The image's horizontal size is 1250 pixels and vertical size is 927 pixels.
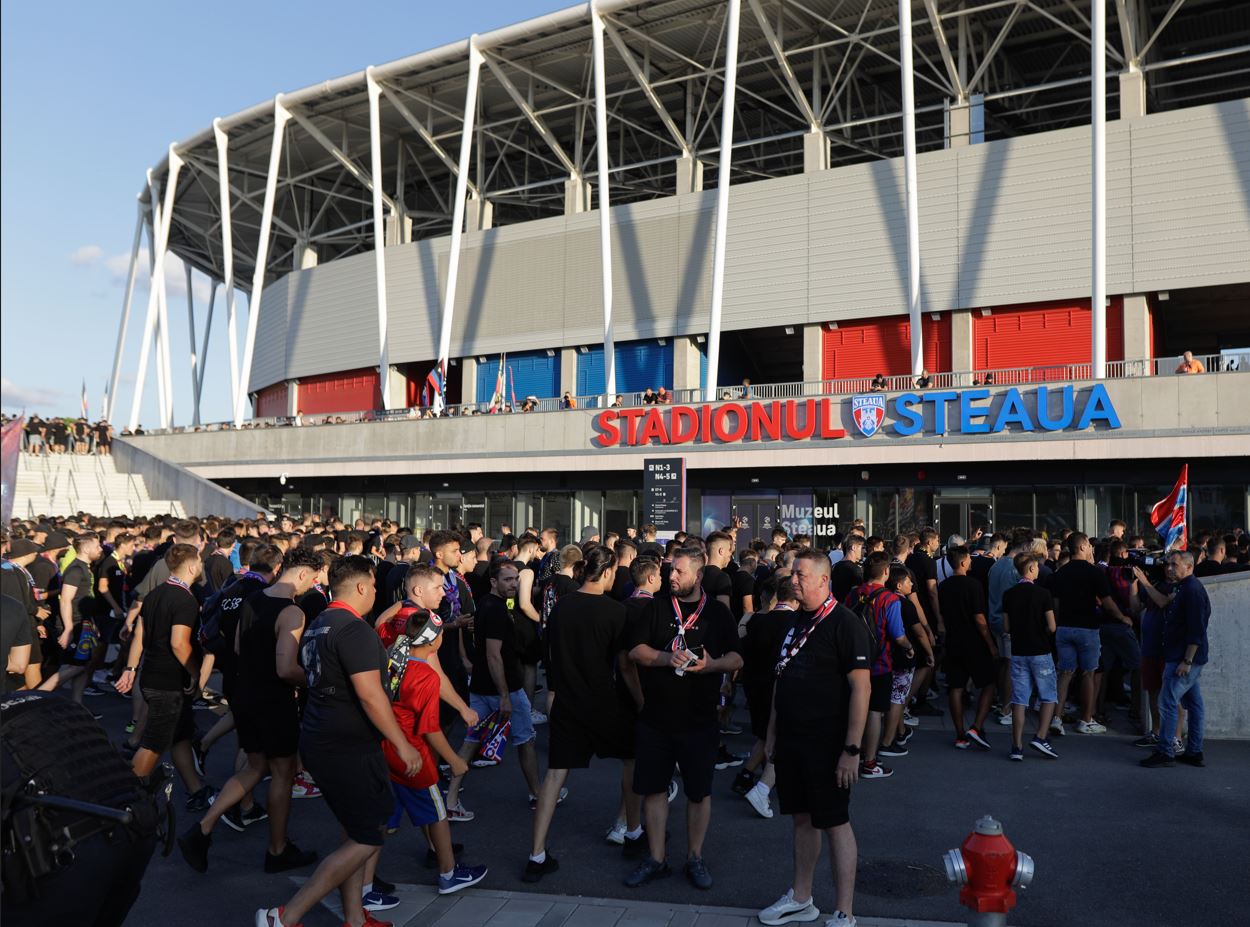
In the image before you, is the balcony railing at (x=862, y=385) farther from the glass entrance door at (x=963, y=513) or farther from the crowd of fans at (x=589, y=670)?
the crowd of fans at (x=589, y=670)

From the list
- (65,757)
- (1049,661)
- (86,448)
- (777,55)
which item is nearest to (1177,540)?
(1049,661)

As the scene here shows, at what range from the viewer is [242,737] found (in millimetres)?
5938

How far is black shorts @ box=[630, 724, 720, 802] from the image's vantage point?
5.67 m

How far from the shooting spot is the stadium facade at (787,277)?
80.9 ft

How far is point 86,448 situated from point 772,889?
127 feet

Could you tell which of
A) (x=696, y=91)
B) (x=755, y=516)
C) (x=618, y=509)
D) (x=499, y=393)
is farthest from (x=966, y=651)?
(x=696, y=91)

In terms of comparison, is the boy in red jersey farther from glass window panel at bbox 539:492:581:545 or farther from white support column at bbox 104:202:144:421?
white support column at bbox 104:202:144:421

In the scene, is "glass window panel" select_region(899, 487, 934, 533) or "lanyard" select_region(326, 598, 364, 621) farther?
"glass window panel" select_region(899, 487, 934, 533)

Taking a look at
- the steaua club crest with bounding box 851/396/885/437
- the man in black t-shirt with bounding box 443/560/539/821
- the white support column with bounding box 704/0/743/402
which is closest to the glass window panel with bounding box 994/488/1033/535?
the steaua club crest with bounding box 851/396/885/437

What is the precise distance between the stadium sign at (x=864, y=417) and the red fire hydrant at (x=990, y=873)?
21.4 metres

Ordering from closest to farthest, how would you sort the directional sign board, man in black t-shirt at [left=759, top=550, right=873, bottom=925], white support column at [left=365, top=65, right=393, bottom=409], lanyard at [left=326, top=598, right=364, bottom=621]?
lanyard at [left=326, top=598, right=364, bottom=621] → man in black t-shirt at [left=759, top=550, right=873, bottom=925] → the directional sign board → white support column at [left=365, top=65, right=393, bottom=409]

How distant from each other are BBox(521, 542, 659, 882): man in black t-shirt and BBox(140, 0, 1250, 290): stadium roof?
2715 cm

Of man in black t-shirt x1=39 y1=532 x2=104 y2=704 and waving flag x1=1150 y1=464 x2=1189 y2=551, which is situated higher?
waving flag x1=1150 y1=464 x2=1189 y2=551

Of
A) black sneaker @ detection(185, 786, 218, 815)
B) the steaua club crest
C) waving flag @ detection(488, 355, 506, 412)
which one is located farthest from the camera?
waving flag @ detection(488, 355, 506, 412)
